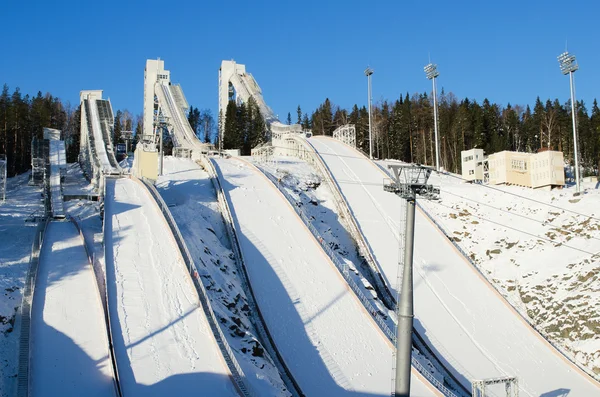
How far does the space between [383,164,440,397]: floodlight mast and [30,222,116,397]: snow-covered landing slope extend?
6.77 m

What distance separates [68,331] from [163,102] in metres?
40.3

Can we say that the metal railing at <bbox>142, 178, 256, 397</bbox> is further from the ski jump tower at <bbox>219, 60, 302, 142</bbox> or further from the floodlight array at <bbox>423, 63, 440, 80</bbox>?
the ski jump tower at <bbox>219, 60, 302, 142</bbox>

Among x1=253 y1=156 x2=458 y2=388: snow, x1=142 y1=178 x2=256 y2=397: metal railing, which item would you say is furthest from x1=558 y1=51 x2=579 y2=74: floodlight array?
x1=142 y1=178 x2=256 y2=397: metal railing

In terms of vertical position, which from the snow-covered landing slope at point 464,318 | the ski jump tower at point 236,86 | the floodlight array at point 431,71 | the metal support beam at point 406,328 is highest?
the ski jump tower at point 236,86

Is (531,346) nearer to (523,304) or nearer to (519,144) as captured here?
(523,304)

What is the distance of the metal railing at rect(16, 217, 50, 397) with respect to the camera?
12.0 m

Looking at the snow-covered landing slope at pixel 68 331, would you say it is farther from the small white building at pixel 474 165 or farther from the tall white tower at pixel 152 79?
the tall white tower at pixel 152 79

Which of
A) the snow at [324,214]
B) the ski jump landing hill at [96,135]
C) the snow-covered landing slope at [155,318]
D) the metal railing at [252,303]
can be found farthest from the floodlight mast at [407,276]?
the ski jump landing hill at [96,135]

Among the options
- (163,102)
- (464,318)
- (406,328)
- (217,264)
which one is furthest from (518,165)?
(163,102)

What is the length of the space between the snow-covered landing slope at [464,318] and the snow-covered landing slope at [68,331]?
9.97m

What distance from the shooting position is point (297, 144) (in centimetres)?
3784

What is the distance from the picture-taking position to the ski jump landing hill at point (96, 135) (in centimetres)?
3519

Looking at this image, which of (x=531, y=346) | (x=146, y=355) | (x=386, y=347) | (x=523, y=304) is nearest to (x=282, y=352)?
(x=386, y=347)

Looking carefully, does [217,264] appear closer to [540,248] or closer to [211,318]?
[211,318]
